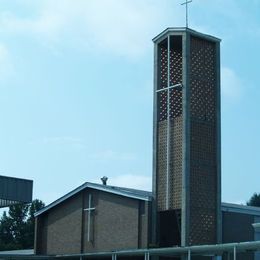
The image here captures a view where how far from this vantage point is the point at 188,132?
29.6 m

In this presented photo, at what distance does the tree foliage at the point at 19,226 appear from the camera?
251ft

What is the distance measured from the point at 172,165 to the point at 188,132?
1675mm

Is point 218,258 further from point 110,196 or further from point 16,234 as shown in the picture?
point 16,234

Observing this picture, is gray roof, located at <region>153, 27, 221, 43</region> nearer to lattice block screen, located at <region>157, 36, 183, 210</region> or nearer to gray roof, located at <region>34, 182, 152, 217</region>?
lattice block screen, located at <region>157, 36, 183, 210</region>

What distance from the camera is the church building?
96.9ft

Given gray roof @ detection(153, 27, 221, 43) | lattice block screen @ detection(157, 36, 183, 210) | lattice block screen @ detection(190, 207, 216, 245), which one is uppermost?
gray roof @ detection(153, 27, 221, 43)

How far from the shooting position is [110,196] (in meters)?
33.0

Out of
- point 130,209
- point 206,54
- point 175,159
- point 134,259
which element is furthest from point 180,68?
point 134,259

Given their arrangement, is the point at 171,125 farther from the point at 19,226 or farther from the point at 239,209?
the point at 19,226

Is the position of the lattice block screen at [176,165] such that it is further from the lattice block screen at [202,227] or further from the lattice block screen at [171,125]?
the lattice block screen at [202,227]

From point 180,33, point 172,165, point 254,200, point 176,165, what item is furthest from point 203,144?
point 254,200

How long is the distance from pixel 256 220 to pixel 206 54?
8391 millimetres

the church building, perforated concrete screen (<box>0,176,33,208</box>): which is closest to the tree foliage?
the church building

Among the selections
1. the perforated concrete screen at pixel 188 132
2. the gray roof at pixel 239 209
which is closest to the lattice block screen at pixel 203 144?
the perforated concrete screen at pixel 188 132
